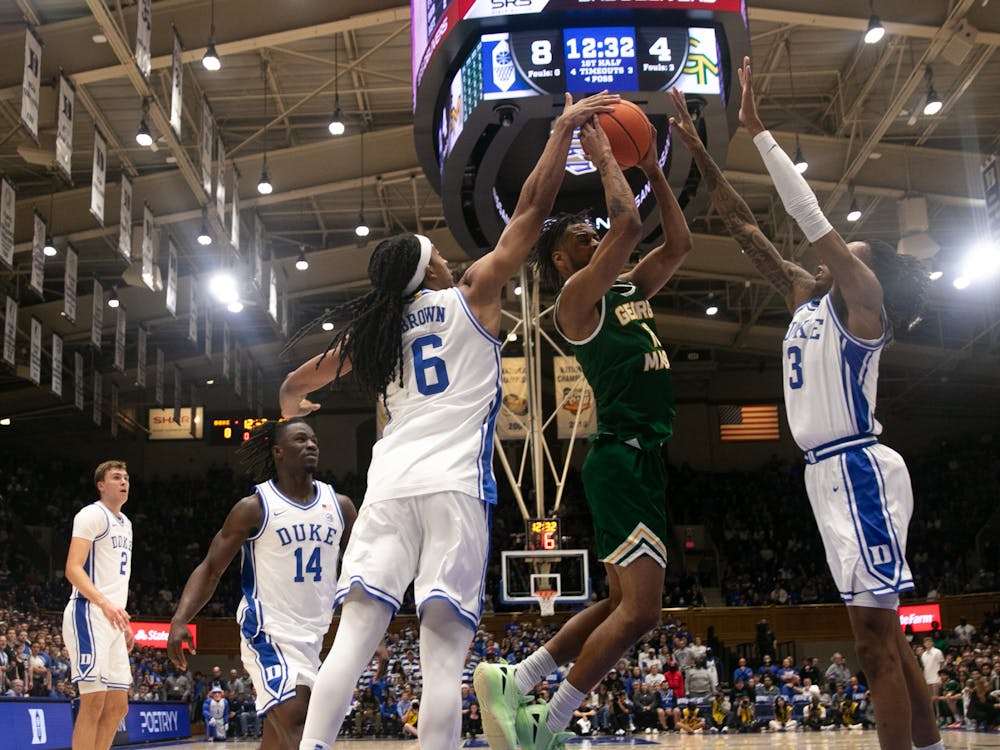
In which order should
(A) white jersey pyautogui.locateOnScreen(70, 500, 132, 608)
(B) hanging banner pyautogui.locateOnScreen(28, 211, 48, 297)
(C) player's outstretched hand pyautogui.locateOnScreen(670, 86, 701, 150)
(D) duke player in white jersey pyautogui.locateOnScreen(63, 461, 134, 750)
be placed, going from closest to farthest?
(C) player's outstretched hand pyautogui.locateOnScreen(670, 86, 701, 150) < (D) duke player in white jersey pyautogui.locateOnScreen(63, 461, 134, 750) < (A) white jersey pyautogui.locateOnScreen(70, 500, 132, 608) < (B) hanging banner pyautogui.locateOnScreen(28, 211, 48, 297)

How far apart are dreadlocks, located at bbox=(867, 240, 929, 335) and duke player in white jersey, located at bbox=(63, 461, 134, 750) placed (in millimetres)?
4170

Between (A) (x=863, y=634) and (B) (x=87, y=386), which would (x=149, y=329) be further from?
(A) (x=863, y=634)

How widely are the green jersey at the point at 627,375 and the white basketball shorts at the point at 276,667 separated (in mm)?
1531

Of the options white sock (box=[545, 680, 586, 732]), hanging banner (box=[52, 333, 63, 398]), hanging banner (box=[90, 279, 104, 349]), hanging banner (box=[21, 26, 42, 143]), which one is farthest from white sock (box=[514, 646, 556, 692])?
hanging banner (box=[52, 333, 63, 398])

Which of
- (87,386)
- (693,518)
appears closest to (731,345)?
(693,518)

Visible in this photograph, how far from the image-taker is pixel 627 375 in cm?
438

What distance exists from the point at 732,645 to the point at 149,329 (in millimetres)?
15163

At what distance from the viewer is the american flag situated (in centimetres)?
3359

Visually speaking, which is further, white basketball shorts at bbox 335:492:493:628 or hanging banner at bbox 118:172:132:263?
hanging banner at bbox 118:172:132:263

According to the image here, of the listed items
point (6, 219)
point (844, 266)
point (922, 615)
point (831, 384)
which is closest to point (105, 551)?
point (831, 384)

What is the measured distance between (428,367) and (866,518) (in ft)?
5.44

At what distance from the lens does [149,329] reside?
999 inches

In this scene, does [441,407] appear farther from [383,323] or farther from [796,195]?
[796,195]

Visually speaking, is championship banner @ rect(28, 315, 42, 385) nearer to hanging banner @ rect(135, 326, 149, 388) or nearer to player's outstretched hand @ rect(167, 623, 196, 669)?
hanging banner @ rect(135, 326, 149, 388)
